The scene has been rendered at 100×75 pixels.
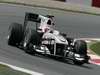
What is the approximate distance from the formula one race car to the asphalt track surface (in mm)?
234

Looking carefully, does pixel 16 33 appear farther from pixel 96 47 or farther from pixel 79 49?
pixel 96 47

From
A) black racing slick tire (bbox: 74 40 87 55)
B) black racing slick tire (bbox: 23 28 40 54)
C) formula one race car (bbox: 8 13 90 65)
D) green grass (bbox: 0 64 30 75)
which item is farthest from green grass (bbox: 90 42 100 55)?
green grass (bbox: 0 64 30 75)

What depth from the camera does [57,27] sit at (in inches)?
1035

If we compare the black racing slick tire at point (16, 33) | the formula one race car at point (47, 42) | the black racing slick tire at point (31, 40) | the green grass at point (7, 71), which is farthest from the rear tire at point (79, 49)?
the green grass at point (7, 71)

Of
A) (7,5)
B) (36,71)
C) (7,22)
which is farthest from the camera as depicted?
(7,5)

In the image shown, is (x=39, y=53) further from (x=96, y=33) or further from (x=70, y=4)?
(x=70, y=4)

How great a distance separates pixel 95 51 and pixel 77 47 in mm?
3467

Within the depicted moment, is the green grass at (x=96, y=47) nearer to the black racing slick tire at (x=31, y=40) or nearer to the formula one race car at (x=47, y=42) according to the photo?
the formula one race car at (x=47, y=42)

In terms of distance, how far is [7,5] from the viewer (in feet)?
108

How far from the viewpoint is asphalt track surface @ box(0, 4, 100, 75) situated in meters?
15.1

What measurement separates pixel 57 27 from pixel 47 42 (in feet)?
32.0

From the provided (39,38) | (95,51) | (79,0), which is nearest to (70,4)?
(79,0)

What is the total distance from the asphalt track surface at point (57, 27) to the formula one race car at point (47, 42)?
9.2 inches

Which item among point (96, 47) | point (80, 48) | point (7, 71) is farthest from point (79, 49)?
point (96, 47)
